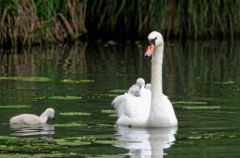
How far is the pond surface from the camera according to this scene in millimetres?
13031

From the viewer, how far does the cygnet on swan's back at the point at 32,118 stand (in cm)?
1487

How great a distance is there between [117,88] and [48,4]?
443 inches

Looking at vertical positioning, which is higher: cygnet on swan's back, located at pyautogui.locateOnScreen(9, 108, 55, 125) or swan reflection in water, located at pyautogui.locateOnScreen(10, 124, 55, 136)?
cygnet on swan's back, located at pyautogui.locateOnScreen(9, 108, 55, 125)

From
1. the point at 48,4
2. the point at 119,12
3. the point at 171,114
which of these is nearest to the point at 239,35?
the point at 119,12

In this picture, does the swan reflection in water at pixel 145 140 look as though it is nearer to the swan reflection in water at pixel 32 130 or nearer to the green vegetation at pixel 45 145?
the green vegetation at pixel 45 145

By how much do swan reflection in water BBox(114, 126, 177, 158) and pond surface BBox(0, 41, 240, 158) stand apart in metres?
0.01

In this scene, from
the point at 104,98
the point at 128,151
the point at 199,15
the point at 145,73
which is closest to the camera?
the point at 128,151

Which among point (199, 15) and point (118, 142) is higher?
point (199, 15)

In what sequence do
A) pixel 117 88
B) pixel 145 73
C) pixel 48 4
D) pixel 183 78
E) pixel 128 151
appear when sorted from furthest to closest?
pixel 48 4 < pixel 145 73 < pixel 183 78 < pixel 117 88 < pixel 128 151

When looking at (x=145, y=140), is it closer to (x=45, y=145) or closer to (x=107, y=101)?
(x=45, y=145)

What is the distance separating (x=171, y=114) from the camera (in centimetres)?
1510

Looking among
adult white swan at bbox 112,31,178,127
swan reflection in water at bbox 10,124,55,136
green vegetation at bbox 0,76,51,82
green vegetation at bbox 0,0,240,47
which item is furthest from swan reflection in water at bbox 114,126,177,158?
green vegetation at bbox 0,0,240,47

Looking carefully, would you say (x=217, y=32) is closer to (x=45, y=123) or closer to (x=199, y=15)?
(x=199, y=15)

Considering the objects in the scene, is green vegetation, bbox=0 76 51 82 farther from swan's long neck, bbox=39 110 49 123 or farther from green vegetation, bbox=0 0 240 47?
green vegetation, bbox=0 0 240 47
